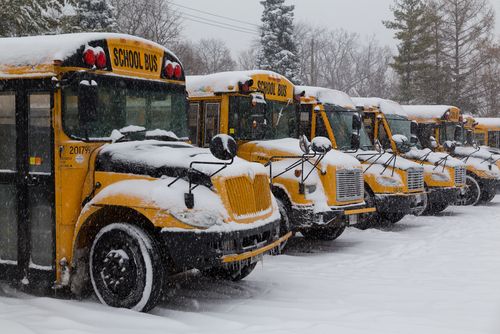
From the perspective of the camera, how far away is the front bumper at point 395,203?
37.3 feet

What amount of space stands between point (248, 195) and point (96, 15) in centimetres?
2059

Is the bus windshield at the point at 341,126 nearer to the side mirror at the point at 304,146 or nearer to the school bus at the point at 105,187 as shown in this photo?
the side mirror at the point at 304,146

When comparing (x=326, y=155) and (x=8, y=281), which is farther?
(x=326, y=155)

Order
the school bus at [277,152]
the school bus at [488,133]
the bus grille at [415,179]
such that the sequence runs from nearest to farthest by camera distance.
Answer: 1. the school bus at [277,152]
2. the bus grille at [415,179]
3. the school bus at [488,133]

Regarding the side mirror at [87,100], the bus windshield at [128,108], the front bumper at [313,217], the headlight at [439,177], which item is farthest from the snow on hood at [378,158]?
the side mirror at [87,100]

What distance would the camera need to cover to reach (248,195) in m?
6.18

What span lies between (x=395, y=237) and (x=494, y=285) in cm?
401

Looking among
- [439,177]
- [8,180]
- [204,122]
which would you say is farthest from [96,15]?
[8,180]

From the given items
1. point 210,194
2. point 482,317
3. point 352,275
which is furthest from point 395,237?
point 210,194

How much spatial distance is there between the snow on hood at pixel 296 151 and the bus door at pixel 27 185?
4.24 metres

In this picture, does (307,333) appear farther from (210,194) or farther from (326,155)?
(326,155)

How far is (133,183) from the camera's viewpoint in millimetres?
5820

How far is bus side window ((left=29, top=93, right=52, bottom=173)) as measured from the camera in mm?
6117

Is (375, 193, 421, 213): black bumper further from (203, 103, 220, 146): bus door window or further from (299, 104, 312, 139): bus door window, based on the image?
(203, 103, 220, 146): bus door window
